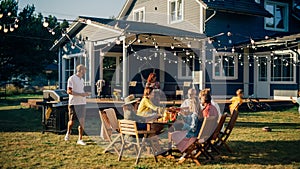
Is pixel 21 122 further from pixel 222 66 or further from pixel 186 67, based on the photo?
pixel 222 66

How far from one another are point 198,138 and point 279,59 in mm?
13129

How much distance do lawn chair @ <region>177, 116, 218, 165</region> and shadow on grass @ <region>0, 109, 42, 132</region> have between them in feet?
16.6

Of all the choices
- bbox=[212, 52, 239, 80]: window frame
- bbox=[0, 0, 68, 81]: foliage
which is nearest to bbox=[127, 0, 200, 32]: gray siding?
bbox=[212, 52, 239, 80]: window frame

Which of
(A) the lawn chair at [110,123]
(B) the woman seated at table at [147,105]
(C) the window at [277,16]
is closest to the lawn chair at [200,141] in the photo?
(B) the woman seated at table at [147,105]

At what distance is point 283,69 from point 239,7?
3.74 metres

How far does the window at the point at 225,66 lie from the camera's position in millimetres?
17120

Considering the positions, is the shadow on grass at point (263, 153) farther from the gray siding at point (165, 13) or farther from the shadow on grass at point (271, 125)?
the gray siding at point (165, 13)

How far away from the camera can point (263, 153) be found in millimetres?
6660

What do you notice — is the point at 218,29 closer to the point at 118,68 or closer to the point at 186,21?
the point at 186,21

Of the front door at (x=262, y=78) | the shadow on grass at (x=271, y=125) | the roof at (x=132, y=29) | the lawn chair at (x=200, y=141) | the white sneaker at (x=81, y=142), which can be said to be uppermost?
the roof at (x=132, y=29)

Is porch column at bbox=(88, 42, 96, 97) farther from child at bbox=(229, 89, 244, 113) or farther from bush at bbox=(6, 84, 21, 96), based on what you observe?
bush at bbox=(6, 84, 21, 96)

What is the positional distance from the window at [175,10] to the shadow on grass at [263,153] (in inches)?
458

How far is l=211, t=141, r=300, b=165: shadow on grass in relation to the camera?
6039 mm

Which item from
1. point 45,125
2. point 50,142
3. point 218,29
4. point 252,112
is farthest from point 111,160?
point 218,29
